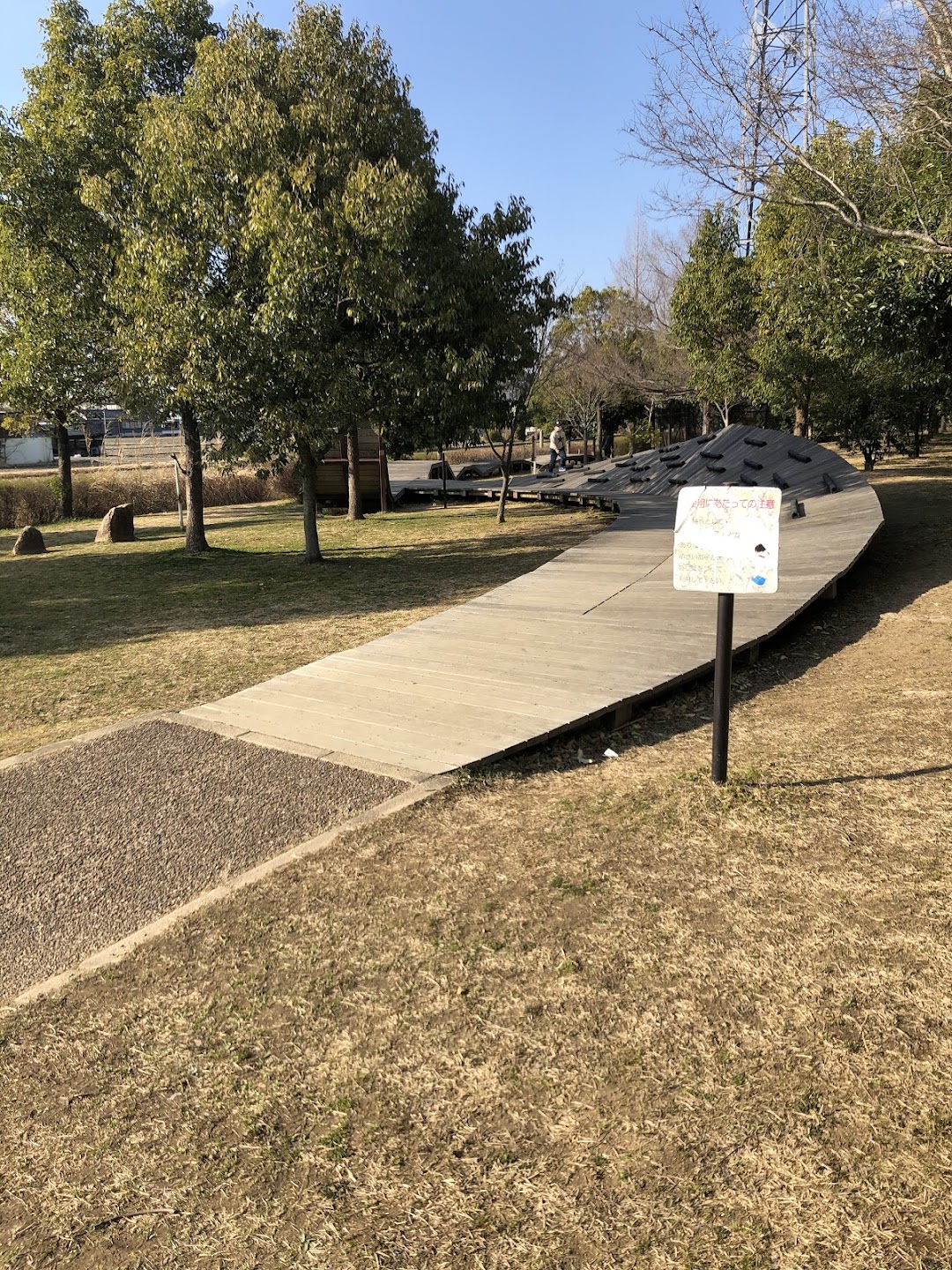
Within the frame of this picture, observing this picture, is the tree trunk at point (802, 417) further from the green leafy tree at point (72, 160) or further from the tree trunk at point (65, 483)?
the tree trunk at point (65, 483)

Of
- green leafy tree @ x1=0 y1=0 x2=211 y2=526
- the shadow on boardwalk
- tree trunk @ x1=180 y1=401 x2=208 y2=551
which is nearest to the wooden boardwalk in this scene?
the shadow on boardwalk

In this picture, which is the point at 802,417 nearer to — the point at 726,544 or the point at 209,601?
the point at 209,601

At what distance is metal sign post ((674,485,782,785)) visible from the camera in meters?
4.02

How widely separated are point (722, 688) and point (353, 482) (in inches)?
660

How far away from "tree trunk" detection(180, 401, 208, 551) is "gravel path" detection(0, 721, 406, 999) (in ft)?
34.2

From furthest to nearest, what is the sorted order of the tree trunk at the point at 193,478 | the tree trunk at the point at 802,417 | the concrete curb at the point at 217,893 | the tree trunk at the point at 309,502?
the tree trunk at the point at 802,417, the tree trunk at the point at 193,478, the tree trunk at the point at 309,502, the concrete curb at the point at 217,893

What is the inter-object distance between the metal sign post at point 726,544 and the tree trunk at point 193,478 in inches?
465

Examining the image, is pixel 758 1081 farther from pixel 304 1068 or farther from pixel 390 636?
pixel 390 636

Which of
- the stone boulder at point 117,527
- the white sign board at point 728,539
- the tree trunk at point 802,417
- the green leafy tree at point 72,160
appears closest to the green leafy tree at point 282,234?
the green leafy tree at point 72,160

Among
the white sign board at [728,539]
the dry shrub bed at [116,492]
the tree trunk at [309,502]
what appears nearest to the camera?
the white sign board at [728,539]

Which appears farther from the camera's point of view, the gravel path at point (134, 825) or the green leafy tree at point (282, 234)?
the green leafy tree at point (282, 234)

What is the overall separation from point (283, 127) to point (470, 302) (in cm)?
330

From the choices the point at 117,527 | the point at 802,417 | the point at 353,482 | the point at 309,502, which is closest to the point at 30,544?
the point at 117,527

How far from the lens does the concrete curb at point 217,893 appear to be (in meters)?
3.04
